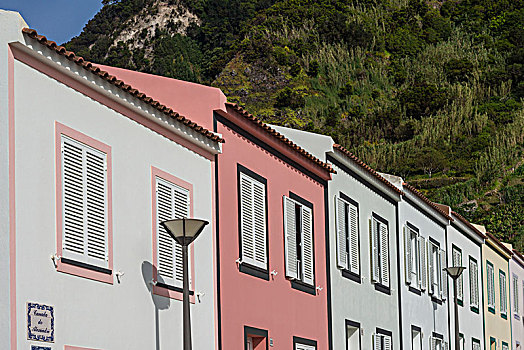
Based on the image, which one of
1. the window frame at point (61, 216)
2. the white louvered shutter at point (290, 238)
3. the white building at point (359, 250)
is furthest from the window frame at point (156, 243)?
the white building at point (359, 250)

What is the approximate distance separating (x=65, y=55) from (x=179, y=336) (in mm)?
5149

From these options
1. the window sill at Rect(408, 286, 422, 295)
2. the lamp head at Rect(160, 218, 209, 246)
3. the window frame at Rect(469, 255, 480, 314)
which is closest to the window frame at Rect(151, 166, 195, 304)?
the lamp head at Rect(160, 218, 209, 246)

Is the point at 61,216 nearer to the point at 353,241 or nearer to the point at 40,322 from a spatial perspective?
the point at 40,322

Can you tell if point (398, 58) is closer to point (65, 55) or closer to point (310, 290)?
point (310, 290)

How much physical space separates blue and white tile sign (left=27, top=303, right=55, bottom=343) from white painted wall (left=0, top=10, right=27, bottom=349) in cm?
51

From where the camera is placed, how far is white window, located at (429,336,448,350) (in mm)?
31538

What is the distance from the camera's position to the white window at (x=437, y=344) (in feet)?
103

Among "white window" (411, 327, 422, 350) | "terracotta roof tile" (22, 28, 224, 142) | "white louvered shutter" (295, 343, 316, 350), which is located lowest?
"white louvered shutter" (295, 343, 316, 350)

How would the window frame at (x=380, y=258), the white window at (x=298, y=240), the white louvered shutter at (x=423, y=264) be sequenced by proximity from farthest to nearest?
the white louvered shutter at (x=423, y=264) → the window frame at (x=380, y=258) → the white window at (x=298, y=240)

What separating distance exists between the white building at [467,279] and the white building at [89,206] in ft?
62.8

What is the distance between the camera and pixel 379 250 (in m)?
27.0

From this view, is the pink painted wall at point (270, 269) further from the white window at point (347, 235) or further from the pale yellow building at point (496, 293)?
the pale yellow building at point (496, 293)

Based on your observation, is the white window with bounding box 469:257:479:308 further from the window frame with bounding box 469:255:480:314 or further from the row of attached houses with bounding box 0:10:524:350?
the row of attached houses with bounding box 0:10:524:350

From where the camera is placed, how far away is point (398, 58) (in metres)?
133
